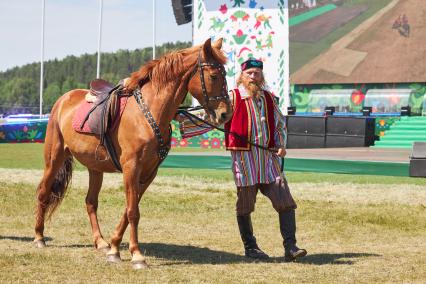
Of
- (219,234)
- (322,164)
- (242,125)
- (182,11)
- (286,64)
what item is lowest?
(219,234)

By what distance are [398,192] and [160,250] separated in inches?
299

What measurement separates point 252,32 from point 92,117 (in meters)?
48.5

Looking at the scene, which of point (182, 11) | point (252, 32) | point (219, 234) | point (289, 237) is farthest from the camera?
point (182, 11)

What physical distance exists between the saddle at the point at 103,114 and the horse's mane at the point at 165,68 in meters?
0.22

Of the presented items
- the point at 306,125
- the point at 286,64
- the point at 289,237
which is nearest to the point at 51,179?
the point at 289,237

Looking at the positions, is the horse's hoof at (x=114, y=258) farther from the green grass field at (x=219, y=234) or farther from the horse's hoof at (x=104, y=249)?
Result: the horse's hoof at (x=104, y=249)

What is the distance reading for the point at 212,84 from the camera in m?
7.37

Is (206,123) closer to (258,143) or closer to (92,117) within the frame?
(258,143)

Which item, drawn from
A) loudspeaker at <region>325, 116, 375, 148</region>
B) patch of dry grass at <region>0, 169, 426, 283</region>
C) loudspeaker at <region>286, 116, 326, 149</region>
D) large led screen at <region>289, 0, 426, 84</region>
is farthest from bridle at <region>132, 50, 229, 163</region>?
large led screen at <region>289, 0, 426, 84</region>

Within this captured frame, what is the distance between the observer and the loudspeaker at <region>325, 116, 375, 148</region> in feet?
95.6

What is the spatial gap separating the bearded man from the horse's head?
2.19 ft

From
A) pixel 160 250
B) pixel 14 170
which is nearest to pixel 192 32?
pixel 14 170

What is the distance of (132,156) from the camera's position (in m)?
7.53

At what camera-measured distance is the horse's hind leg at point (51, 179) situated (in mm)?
8898
